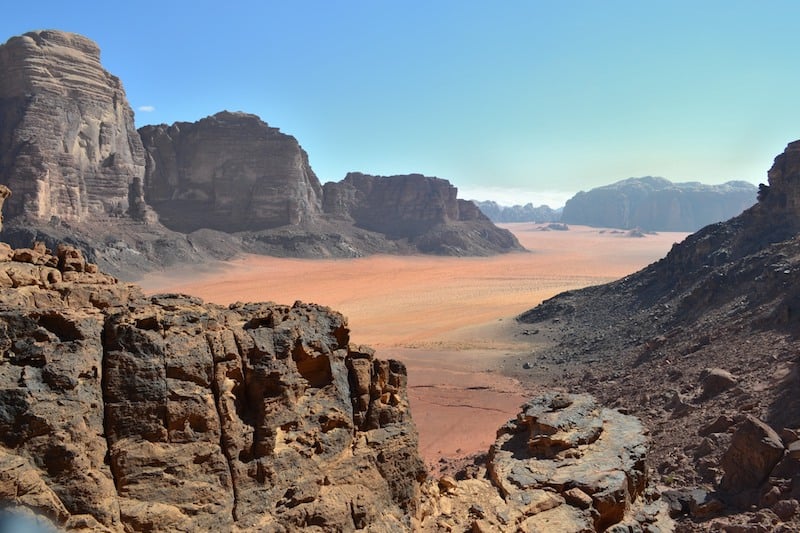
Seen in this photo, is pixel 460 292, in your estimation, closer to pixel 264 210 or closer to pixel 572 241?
pixel 264 210

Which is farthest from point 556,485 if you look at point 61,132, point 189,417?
point 61,132

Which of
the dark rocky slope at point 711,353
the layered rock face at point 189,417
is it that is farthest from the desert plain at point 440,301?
the layered rock face at point 189,417

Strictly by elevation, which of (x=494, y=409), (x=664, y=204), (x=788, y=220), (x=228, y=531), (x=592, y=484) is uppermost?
(x=664, y=204)

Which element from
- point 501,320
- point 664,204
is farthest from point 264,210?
point 664,204

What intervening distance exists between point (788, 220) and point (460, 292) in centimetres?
2672

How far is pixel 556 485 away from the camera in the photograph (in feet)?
28.7

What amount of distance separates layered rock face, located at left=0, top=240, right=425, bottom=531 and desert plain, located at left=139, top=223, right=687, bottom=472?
7.19m

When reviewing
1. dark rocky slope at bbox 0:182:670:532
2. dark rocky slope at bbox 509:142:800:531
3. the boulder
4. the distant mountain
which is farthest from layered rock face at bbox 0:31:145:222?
the distant mountain

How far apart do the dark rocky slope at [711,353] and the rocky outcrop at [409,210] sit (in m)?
55.9

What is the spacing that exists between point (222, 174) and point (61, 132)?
20.5m

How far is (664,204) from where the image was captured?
166625mm

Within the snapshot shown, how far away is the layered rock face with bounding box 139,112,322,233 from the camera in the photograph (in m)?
70.6

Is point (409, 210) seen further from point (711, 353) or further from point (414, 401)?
point (711, 353)

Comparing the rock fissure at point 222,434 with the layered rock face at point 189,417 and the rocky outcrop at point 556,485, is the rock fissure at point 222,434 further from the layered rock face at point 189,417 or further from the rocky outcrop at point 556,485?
the rocky outcrop at point 556,485
